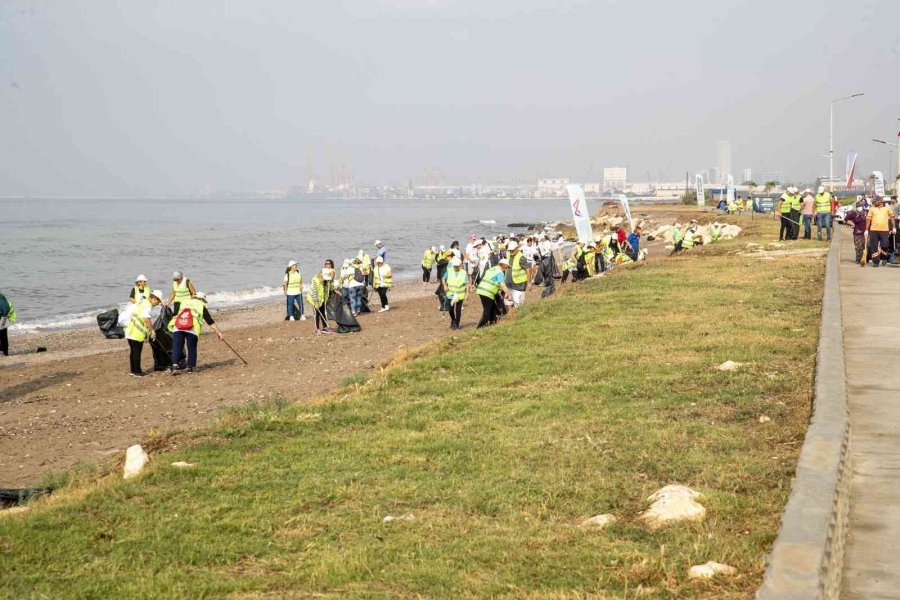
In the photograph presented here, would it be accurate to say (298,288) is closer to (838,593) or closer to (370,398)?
(370,398)

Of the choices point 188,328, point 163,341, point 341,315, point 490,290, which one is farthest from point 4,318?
point 490,290

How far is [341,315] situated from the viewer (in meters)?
20.7

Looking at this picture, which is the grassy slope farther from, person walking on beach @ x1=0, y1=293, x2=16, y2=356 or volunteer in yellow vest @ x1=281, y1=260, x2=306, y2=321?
volunteer in yellow vest @ x1=281, y1=260, x2=306, y2=321

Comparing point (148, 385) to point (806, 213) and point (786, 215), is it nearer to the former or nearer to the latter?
point (806, 213)

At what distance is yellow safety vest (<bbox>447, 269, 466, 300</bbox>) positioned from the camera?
19.0 meters

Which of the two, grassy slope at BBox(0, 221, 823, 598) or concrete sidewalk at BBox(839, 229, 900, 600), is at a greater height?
concrete sidewalk at BBox(839, 229, 900, 600)

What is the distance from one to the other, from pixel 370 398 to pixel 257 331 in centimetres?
1344

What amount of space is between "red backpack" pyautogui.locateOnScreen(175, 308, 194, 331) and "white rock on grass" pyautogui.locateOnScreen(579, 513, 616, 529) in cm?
1110

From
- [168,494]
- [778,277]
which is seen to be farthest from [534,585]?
[778,277]

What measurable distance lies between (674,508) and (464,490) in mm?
1358

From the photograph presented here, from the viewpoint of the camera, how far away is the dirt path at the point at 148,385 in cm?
1140

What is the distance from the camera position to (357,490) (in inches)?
252

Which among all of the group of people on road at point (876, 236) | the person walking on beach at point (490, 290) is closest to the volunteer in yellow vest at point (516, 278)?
the person walking on beach at point (490, 290)

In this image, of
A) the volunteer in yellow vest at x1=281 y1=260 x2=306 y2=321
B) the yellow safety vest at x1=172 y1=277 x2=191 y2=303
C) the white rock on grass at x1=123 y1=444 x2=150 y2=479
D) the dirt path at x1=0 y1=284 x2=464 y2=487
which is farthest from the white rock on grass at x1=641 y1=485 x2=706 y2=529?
the volunteer in yellow vest at x1=281 y1=260 x2=306 y2=321
